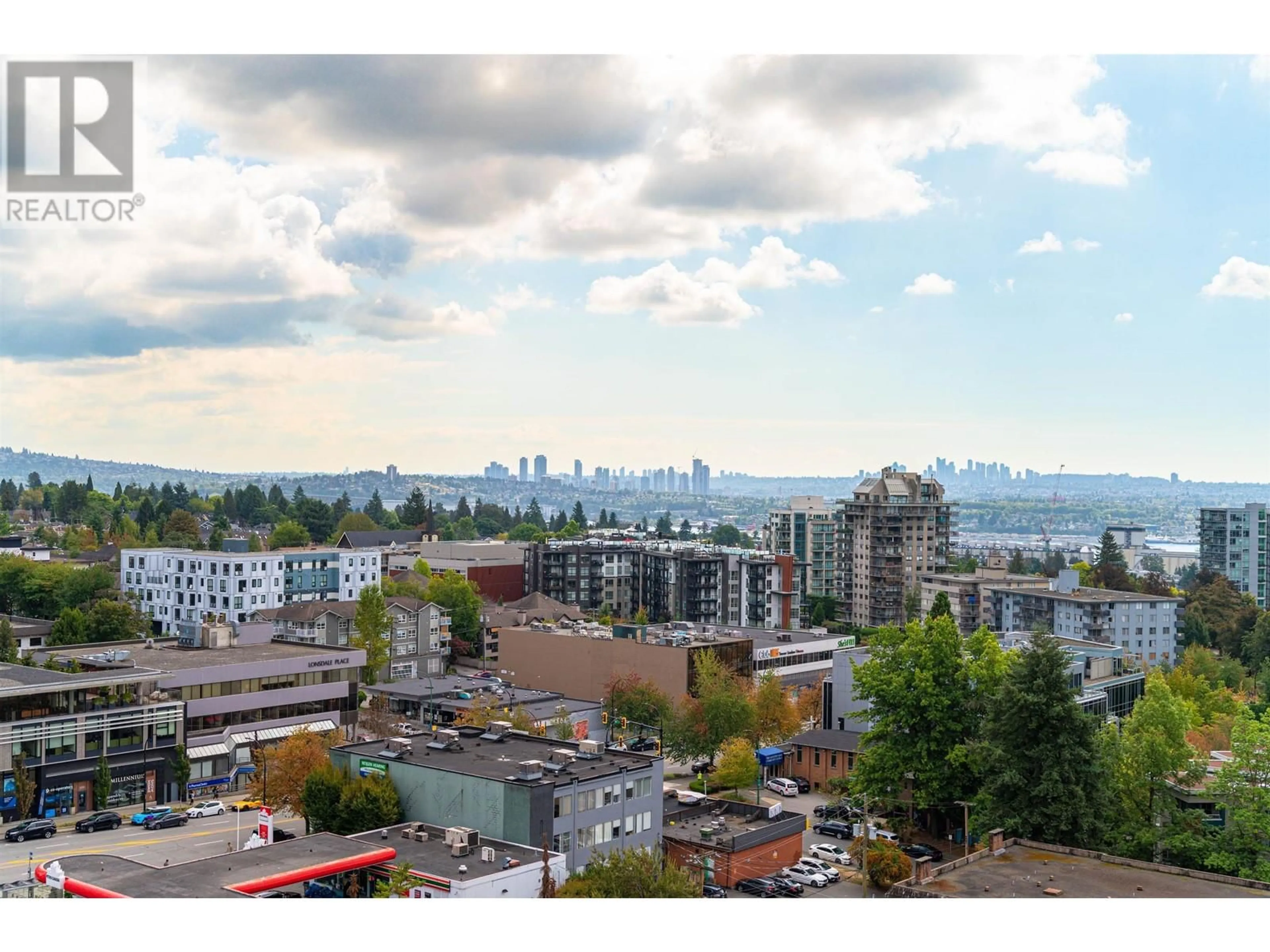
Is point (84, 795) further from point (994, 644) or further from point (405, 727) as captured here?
point (994, 644)

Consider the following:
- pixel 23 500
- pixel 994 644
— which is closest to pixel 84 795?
pixel 994 644

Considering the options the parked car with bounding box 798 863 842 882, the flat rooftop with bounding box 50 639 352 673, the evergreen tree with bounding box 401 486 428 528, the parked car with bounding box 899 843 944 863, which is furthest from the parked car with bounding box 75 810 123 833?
the evergreen tree with bounding box 401 486 428 528

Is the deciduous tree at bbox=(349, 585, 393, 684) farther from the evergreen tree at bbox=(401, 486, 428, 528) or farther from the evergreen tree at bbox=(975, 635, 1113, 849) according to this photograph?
the evergreen tree at bbox=(401, 486, 428, 528)

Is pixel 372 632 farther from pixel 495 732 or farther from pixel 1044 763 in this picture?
pixel 1044 763

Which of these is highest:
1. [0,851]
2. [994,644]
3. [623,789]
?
[994,644]

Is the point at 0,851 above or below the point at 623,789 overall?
below

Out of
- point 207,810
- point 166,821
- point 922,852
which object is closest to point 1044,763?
point 922,852

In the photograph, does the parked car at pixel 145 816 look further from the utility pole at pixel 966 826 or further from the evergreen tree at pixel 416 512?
the evergreen tree at pixel 416 512
